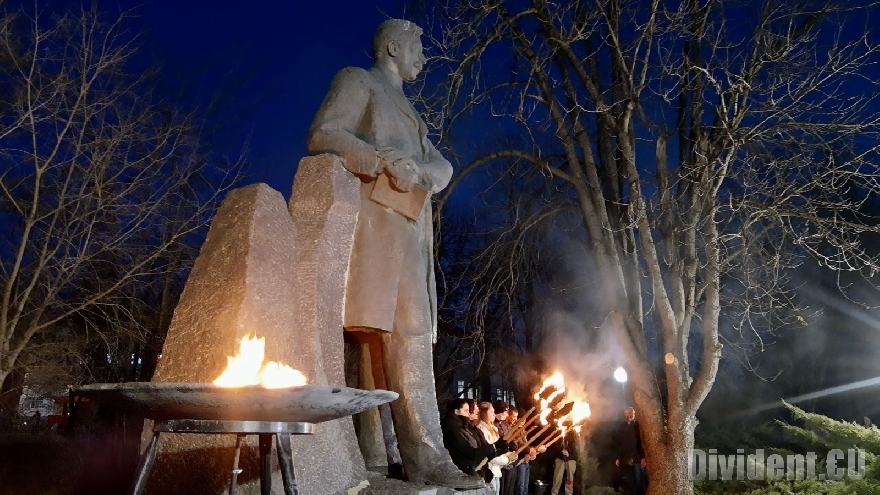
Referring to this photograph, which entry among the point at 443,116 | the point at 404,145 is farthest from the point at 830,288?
the point at 404,145

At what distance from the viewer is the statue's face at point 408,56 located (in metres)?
4.18

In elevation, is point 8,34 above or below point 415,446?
above

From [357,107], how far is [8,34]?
29.4 feet

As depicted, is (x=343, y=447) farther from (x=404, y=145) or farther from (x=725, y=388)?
(x=725, y=388)

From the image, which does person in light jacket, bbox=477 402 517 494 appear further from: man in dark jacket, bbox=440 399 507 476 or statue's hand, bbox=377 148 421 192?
statue's hand, bbox=377 148 421 192

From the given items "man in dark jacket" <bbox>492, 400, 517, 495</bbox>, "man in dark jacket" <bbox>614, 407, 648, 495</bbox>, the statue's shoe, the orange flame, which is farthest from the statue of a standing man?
"man in dark jacket" <bbox>614, 407, 648, 495</bbox>

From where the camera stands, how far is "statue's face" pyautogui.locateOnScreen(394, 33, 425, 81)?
4.18 metres

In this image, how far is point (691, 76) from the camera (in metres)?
10.0

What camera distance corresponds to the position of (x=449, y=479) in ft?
Result: 11.5

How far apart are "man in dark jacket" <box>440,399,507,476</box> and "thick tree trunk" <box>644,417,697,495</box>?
310 centimetres

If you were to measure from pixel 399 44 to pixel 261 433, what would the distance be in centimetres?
273

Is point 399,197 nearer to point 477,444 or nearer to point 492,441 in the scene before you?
point 477,444

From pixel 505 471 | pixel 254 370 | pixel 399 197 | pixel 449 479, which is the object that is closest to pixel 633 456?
pixel 505 471

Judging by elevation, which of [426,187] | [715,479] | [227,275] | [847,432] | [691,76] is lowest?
[715,479]
